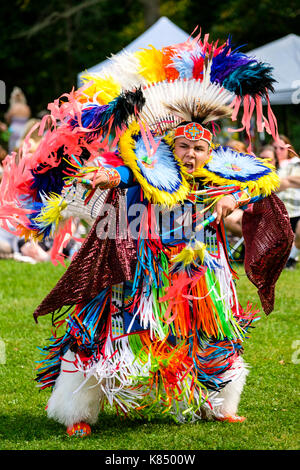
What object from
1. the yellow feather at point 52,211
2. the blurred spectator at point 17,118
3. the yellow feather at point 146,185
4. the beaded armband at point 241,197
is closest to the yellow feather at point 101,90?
the yellow feather at point 146,185

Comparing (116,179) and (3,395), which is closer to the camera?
(116,179)

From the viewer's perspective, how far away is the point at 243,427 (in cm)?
336

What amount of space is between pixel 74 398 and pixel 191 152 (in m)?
1.23

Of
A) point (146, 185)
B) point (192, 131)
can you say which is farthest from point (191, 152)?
point (146, 185)

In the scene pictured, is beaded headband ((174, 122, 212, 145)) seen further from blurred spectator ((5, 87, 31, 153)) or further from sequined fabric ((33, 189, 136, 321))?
blurred spectator ((5, 87, 31, 153))

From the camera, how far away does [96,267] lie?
320 centimetres

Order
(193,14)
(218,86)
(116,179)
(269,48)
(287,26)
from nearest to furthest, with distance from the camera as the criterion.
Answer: (116,179), (218,86), (269,48), (287,26), (193,14)

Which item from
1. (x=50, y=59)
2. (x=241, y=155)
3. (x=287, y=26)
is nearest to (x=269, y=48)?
(x=241, y=155)

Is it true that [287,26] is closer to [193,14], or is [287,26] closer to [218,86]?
[193,14]

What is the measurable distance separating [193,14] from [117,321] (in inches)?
710

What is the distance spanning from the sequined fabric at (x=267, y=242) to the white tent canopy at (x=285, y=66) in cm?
623

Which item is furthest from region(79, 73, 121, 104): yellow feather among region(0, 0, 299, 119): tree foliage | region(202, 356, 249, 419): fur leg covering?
region(0, 0, 299, 119): tree foliage

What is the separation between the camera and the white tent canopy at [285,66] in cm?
951

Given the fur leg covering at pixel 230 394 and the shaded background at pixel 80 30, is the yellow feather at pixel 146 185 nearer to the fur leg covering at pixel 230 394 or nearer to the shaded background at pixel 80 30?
the fur leg covering at pixel 230 394
